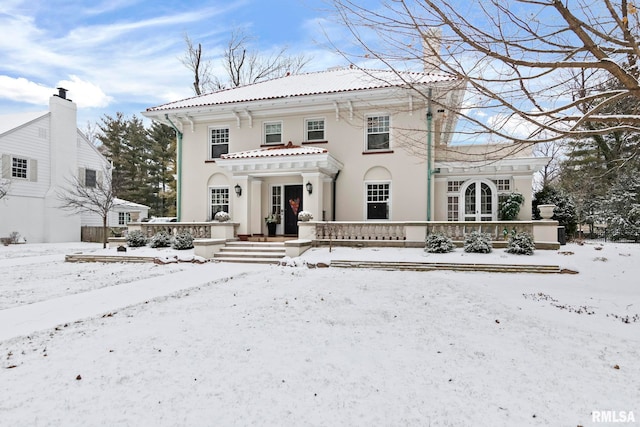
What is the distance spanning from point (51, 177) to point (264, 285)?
23.6 meters

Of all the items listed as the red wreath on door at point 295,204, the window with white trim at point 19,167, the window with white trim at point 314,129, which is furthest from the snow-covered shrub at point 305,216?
the window with white trim at point 19,167

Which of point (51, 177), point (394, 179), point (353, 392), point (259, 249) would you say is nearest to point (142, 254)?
point (259, 249)

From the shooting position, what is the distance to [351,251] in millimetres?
12242

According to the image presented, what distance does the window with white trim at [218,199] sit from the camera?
17016mm

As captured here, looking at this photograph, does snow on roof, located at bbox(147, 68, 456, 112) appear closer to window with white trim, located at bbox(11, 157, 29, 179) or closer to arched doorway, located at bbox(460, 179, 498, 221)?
arched doorway, located at bbox(460, 179, 498, 221)

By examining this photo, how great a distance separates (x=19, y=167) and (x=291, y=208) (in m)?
18.9

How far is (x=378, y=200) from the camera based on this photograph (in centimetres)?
1523

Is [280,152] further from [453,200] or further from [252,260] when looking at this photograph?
[453,200]

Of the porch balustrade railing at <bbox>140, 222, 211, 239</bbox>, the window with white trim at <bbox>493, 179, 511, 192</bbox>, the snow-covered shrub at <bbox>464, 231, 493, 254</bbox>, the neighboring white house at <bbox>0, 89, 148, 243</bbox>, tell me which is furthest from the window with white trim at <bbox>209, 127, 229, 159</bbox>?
the window with white trim at <bbox>493, 179, 511, 192</bbox>

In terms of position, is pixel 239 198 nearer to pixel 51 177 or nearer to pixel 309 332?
pixel 309 332

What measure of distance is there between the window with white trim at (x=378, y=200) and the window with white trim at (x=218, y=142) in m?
→ 7.20

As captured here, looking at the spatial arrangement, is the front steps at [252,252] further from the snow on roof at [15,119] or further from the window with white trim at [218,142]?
the snow on roof at [15,119]

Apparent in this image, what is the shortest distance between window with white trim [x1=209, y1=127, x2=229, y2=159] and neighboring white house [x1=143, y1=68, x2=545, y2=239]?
0.16 ft

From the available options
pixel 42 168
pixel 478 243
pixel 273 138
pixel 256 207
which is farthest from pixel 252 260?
pixel 42 168
